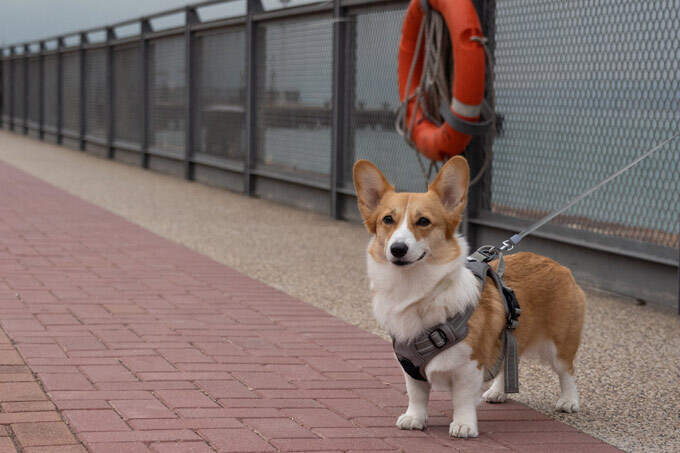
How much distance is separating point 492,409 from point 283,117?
27.9ft

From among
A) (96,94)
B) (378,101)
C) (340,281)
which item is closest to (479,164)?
(340,281)

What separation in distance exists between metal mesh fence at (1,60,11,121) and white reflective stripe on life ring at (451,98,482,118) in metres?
23.5

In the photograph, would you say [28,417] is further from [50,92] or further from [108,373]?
[50,92]

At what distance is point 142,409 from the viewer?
394 cm

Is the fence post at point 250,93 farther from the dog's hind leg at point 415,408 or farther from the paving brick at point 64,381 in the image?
the dog's hind leg at point 415,408

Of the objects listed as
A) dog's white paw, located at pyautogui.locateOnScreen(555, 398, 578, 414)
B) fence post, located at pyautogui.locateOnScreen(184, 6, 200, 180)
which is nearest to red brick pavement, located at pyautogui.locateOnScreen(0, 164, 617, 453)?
dog's white paw, located at pyautogui.locateOnScreen(555, 398, 578, 414)

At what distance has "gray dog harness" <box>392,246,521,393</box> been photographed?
12.0ft

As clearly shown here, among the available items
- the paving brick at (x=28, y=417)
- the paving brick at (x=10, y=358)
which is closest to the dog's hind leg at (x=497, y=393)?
the paving brick at (x=28, y=417)

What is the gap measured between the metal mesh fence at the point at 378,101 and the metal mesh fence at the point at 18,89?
18.6 m

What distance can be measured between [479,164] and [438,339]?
500 centimetres

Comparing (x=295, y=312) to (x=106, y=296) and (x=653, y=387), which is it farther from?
(x=653, y=387)

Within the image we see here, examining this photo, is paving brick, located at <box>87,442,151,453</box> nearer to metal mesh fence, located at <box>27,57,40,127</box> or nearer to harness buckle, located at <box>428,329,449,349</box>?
harness buckle, located at <box>428,329,449,349</box>

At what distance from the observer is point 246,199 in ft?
42.2

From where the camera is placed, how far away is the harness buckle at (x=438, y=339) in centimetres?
365
